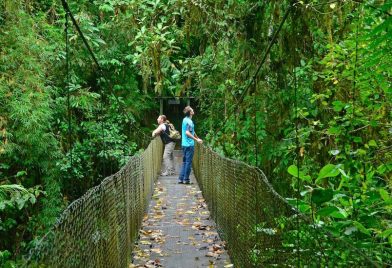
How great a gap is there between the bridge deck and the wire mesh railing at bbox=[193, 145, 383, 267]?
20cm

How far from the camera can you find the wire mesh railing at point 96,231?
5.42ft

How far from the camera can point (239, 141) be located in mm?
6070

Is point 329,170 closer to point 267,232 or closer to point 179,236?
point 267,232

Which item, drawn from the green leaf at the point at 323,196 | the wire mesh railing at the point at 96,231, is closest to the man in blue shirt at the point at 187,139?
the wire mesh railing at the point at 96,231

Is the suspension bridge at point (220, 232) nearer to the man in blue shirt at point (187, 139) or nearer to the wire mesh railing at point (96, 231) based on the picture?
the wire mesh railing at point (96, 231)

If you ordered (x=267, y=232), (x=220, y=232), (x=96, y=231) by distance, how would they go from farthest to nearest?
(x=220, y=232) → (x=267, y=232) → (x=96, y=231)

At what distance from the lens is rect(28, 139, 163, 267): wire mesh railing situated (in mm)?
1652

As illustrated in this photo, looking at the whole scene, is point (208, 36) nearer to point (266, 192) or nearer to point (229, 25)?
point (229, 25)

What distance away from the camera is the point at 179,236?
5.09m

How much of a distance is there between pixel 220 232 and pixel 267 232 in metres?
2.39

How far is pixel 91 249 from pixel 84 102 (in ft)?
27.5

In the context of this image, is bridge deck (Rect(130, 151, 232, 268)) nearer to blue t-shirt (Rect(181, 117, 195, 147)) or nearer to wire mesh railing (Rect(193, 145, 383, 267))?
wire mesh railing (Rect(193, 145, 383, 267))

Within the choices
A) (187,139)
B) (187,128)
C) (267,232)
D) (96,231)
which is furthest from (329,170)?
(187,139)

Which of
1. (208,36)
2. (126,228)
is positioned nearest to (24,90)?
(208,36)
